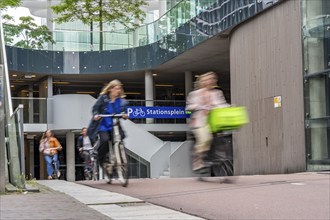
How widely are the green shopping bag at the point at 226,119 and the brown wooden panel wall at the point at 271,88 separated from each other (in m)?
12.8

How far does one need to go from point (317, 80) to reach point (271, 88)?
8.03ft

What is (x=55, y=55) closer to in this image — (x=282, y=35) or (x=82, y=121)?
(x=82, y=121)

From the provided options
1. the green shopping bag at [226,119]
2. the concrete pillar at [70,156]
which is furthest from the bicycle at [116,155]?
the concrete pillar at [70,156]

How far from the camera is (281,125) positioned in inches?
752

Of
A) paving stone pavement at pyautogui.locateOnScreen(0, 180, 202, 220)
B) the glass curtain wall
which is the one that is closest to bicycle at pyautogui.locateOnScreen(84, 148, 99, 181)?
paving stone pavement at pyautogui.locateOnScreen(0, 180, 202, 220)

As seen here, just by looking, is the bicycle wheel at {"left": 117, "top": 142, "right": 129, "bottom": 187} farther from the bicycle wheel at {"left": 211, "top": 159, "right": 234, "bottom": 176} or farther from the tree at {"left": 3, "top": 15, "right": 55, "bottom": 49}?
the tree at {"left": 3, "top": 15, "right": 55, "bottom": 49}

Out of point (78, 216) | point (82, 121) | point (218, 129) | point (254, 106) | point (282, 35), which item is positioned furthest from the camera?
point (82, 121)

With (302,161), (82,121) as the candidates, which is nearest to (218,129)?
(302,161)

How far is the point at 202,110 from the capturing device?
14.9 ft

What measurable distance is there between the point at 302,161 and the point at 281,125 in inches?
67.4

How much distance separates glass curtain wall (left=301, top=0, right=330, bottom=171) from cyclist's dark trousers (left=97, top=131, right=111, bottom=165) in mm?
11242

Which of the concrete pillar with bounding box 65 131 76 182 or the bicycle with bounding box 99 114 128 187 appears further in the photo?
the concrete pillar with bounding box 65 131 76 182

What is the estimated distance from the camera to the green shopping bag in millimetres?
4137

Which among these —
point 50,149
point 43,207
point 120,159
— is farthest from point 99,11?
point 120,159
